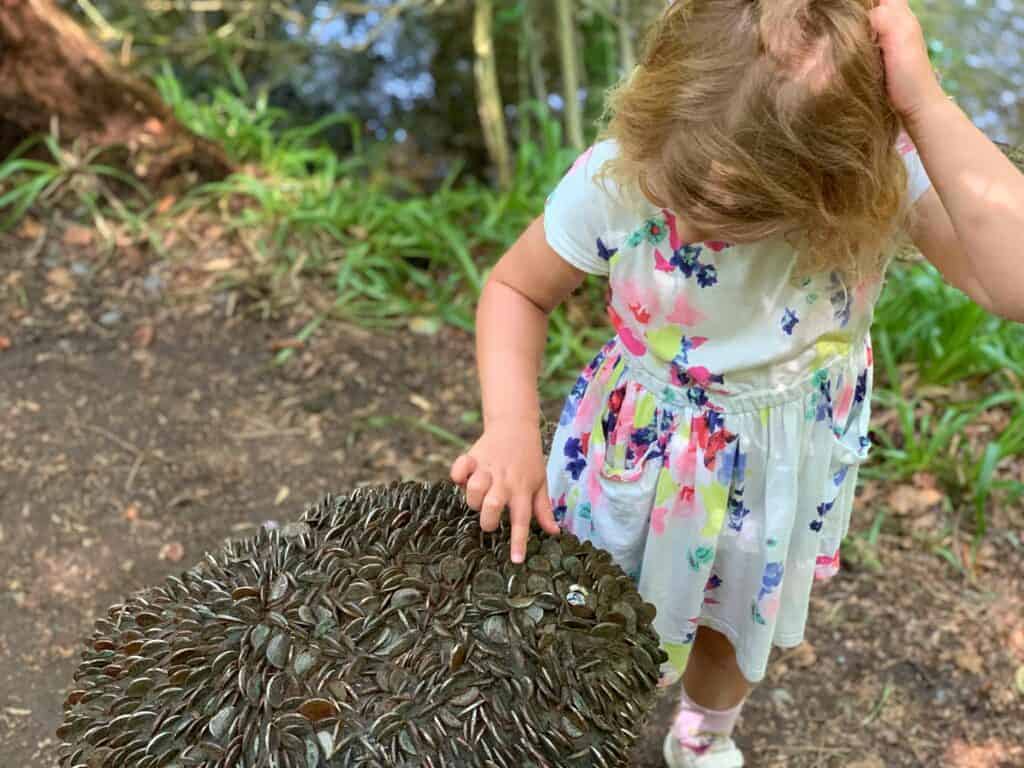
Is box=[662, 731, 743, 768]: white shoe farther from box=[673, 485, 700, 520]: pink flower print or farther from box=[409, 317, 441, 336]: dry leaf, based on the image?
box=[409, 317, 441, 336]: dry leaf

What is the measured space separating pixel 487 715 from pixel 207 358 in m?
2.67

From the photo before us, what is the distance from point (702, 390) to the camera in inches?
68.7

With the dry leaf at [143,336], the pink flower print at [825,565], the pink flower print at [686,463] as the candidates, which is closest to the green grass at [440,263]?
the dry leaf at [143,336]

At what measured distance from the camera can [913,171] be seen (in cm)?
157

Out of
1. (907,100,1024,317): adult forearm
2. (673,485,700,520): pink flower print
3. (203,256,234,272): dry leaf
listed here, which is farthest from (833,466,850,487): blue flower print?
(203,256,234,272): dry leaf

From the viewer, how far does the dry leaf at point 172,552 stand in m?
2.95

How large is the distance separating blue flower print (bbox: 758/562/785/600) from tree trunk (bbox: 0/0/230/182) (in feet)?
10.4

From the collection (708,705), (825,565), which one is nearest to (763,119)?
(825,565)

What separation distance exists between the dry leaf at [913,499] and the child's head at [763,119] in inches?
75.3

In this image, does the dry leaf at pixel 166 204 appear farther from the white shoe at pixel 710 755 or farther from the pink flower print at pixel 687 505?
the pink flower print at pixel 687 505

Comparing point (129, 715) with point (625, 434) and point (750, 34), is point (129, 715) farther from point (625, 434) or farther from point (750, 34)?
point (750, 34)

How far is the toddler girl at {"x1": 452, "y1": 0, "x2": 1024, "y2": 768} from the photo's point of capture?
1344 millimetres

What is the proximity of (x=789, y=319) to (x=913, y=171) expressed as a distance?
11.4 inches

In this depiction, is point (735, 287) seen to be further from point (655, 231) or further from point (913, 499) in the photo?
point (913, 499)
